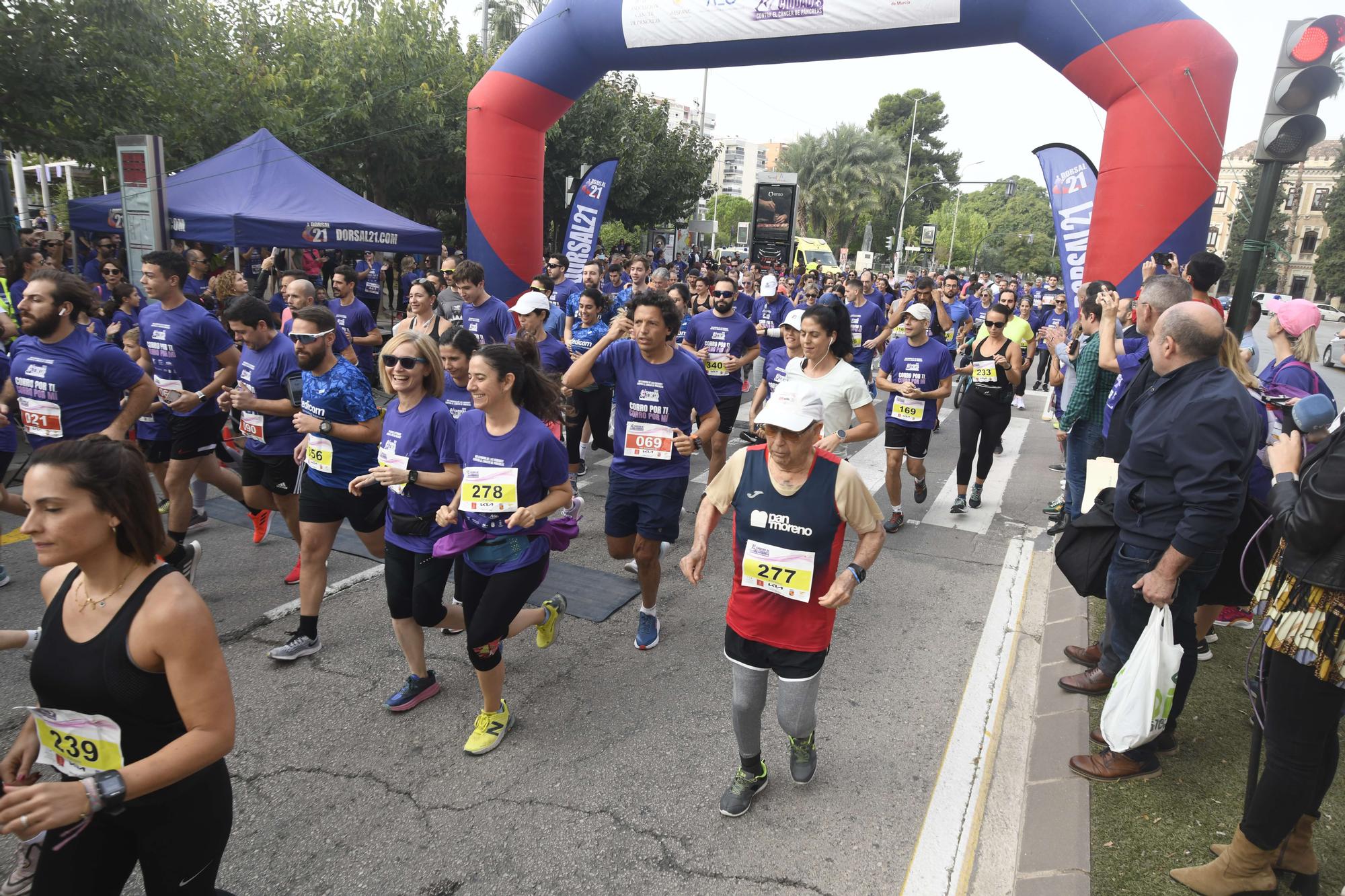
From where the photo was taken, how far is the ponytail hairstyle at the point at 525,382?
11.9 ft

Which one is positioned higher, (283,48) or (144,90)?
(283,48)

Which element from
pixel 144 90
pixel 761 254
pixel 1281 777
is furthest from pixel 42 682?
pixel 761 254

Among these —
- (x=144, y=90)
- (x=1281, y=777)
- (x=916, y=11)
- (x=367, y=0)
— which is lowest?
(x=1281, y=777)

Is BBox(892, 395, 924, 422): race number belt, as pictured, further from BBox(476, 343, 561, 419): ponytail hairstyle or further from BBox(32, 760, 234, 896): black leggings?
BBox(32, 760, 234, 896): black leggings

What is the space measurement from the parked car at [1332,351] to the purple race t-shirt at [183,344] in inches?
356

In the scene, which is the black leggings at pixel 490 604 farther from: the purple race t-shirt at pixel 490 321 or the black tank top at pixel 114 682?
the purple race t-shirt at pixel 490 321

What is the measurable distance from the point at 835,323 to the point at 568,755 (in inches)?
123

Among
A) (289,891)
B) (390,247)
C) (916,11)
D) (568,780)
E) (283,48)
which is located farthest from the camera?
(283,48)

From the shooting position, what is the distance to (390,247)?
40.9 feet

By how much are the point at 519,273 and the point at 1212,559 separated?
11.0 m

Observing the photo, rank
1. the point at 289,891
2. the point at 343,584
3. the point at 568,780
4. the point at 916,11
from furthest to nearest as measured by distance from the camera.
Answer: the point at 916,11
the point at 343,584
the point at 568,780
the point at 289,891

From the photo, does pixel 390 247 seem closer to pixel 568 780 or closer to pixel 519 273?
pixel 519 273

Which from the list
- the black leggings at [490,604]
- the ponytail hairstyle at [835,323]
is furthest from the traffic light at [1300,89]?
the black leggings at [490,604]

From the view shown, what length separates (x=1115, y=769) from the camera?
345 cm
